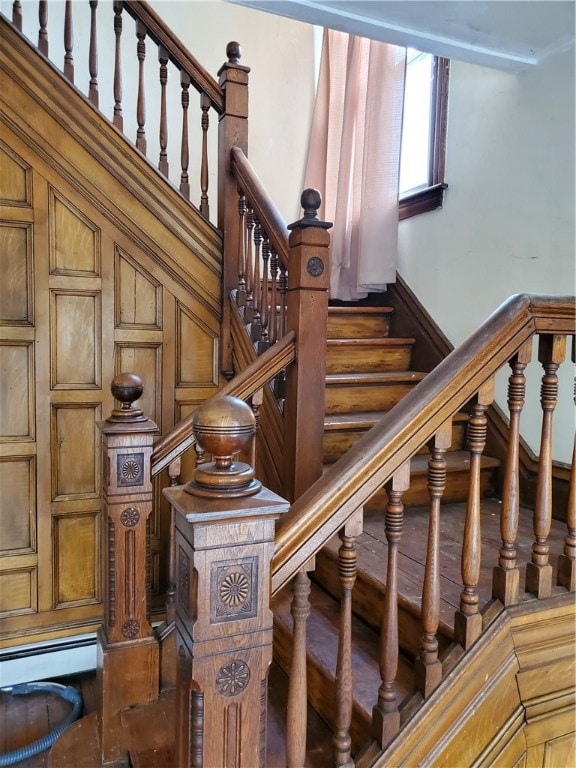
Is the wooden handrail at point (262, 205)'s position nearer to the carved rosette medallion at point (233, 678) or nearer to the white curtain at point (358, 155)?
the white curtain at point (358, 155)

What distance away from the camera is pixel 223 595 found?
0.84m

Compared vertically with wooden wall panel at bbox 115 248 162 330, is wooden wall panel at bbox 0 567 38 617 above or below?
below

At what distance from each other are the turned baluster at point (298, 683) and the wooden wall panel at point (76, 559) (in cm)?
170

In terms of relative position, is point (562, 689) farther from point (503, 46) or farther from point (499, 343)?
point (503, 46)

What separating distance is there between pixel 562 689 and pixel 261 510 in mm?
996

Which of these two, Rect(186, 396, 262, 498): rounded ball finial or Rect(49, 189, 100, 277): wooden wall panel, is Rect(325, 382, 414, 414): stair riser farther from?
Rect(186, 396, 262, 498): rounded ball finial

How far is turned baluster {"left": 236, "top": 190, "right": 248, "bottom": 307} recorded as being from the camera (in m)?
2.38

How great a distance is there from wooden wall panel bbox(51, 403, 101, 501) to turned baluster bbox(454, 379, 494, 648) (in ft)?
5.64

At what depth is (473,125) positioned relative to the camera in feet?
7.91

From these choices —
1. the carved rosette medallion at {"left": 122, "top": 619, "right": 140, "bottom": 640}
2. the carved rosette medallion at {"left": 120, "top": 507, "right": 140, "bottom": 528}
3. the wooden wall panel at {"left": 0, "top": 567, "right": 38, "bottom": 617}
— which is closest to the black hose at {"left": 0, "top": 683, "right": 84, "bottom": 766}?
the wooden wall panel at {"left": 0, "top": 567, "right": 38, "bottom": 617}

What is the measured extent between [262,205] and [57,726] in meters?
2.19

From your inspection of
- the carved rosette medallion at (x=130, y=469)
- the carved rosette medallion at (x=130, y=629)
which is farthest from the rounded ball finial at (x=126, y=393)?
the carved rosette medallion at (x=130, y=629)

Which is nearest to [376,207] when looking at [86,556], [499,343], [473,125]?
[473,125]

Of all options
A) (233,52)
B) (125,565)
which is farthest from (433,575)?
(233,52)
